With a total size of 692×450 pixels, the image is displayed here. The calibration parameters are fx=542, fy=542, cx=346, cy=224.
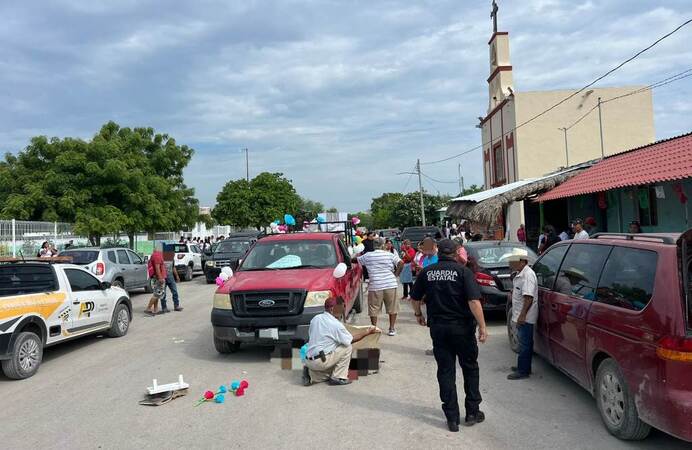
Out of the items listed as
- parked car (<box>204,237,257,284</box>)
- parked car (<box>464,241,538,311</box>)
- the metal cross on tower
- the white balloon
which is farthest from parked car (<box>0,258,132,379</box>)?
the metal cross on tower

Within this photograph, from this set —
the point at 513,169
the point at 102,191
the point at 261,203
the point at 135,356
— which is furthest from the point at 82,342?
the point at 261,203

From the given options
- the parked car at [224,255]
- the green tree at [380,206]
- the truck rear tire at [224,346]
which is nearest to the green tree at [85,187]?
the parked car at [224,255]

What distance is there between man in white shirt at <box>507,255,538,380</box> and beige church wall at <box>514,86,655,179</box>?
24.6 meters

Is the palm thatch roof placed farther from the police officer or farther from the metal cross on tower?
the metal cross on tower

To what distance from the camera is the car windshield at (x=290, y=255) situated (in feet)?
28.7

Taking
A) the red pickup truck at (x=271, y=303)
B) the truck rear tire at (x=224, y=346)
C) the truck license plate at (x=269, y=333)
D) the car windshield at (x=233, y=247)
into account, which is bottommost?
the truck rear tire at (x=224, y=346)

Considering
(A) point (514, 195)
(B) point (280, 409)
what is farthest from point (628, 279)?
(A) point (514, 195)

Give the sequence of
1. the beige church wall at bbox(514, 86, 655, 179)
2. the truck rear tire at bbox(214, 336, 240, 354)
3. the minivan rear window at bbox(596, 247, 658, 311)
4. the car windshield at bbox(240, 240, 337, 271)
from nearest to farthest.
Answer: the minivan rear window at bbox(596, 247, 658, 311), the truck rear tire at bbox(214, 336, 240, 354), the car windshield at bbox(240, 240, 337, 271), the beige church wall at bbox(514, 86, 655, 179)

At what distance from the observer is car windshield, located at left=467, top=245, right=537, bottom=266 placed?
394 inches

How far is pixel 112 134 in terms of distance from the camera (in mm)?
26234

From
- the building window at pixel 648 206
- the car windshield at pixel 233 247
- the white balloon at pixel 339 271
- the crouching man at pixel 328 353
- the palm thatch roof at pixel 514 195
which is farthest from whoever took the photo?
the car windshield at pixel 233 247

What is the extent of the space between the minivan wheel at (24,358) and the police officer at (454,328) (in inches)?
218

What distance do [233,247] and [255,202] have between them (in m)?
23.9

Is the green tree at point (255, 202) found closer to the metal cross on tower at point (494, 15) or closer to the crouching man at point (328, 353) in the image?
the metal cross on tower at point (494, 15)
